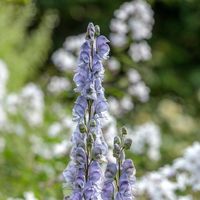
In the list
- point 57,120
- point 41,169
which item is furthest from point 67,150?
point 57,120

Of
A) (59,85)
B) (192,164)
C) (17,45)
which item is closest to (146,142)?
(192,164)

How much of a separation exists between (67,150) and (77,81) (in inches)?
89.1

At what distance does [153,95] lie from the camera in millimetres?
11648

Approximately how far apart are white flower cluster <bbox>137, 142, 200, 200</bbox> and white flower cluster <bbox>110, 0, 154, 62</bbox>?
1.95m

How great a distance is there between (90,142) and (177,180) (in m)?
1.80

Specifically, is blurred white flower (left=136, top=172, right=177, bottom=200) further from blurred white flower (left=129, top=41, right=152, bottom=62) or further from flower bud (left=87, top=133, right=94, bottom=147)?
blurred white flower (left=129, top=41, right=152, bottom=62)

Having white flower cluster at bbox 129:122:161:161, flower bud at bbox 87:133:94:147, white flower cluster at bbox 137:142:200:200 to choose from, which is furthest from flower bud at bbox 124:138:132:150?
white flower cluster at bbox 129:122:161:161

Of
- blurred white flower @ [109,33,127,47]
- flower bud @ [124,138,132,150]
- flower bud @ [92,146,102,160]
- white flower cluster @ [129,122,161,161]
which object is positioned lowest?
flower bud @ [92,146,102,160]

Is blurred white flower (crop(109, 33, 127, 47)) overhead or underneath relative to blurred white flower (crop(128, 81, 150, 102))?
overhead

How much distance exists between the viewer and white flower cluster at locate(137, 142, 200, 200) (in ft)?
13.0

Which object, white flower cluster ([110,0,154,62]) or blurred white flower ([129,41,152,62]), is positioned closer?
white flower cluster ([110,0,154,62])

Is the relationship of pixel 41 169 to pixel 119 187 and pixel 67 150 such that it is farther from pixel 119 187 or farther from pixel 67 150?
pixel 119 187

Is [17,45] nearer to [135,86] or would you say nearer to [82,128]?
[135,86]

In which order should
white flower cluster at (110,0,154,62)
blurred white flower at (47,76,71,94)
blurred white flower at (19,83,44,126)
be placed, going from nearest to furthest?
white flower cluster at (110,0,154,62), blurred white flower at (19,83,44,126), blurred white flower at (47,76,71,94)
